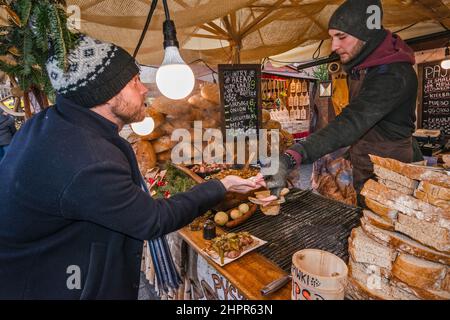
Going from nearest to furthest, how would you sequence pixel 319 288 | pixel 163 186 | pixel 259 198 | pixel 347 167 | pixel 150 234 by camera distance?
1. pixel 319 288
2. pixel 150 234
3. pixel 259 198
4. pixel 163 186
5. pixel 347 167

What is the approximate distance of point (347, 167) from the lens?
17.1ft

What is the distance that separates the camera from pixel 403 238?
148 centimetres

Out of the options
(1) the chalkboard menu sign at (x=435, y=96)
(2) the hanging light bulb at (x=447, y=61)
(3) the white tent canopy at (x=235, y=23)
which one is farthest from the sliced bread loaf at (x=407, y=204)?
(1) the chalkboard menu sign at (x=435, y=96)

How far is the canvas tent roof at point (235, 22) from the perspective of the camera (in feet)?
10.1

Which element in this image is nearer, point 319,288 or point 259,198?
point 319,288

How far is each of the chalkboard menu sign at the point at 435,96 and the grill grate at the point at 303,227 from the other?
7.39 meters

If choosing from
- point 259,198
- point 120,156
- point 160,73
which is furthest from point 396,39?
point 120,156

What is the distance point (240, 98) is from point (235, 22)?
1.36 metres

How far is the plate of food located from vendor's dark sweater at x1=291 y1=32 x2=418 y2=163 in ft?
2.84

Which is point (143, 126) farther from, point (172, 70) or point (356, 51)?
point (356, 51)

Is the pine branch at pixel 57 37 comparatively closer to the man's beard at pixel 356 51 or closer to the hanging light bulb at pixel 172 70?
the hanging light bulb at pixel 172 70

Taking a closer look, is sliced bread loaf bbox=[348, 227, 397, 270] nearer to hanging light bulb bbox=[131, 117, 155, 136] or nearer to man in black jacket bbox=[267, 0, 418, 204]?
man in black jacket bbox=[267, 0, 418, 204]

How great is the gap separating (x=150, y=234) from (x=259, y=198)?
1.44 m
